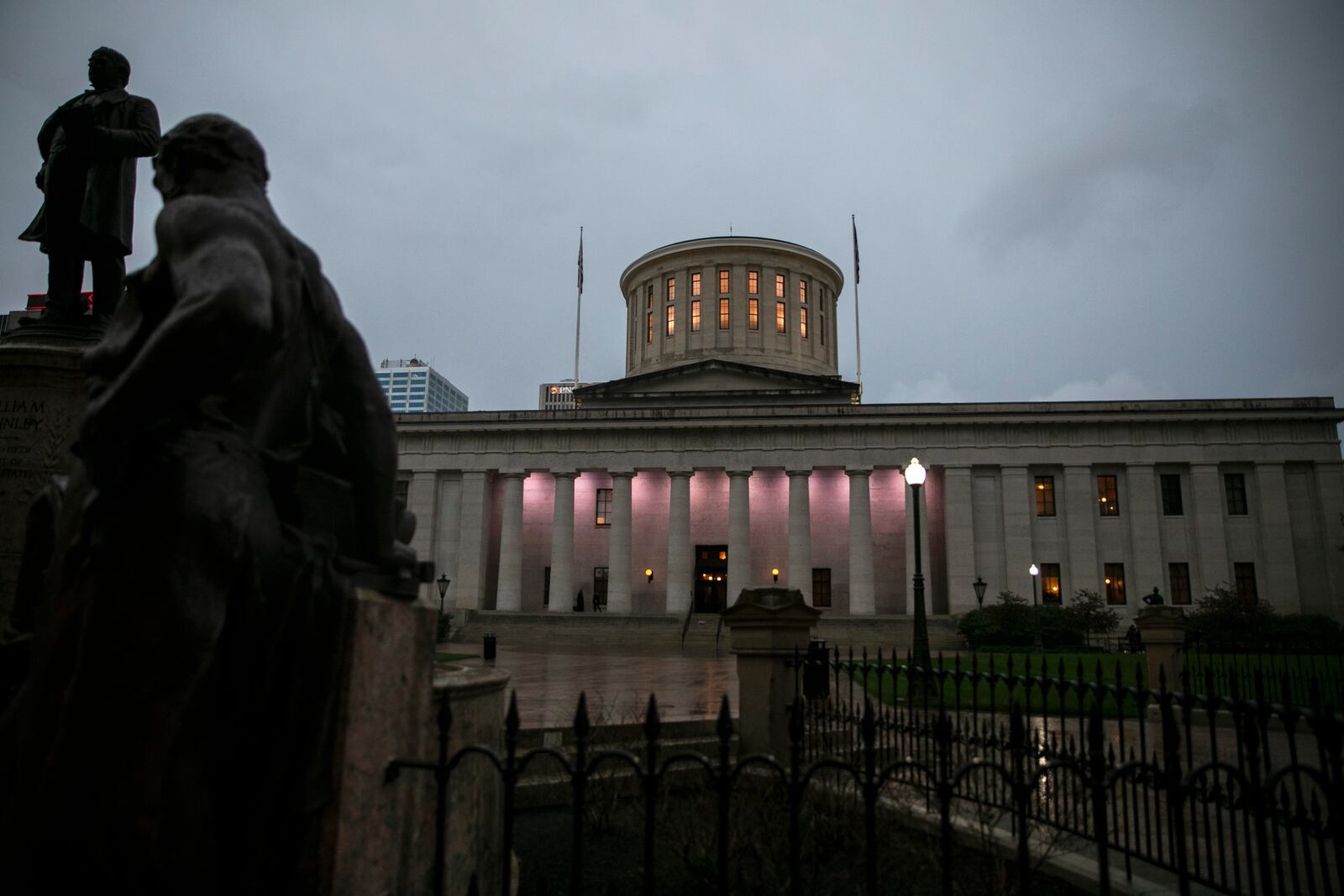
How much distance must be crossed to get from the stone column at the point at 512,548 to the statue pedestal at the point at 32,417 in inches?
1655

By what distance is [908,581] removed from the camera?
1884 inches

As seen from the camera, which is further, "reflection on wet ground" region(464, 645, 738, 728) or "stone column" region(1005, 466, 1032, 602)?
"stone column" region(1005, 466, 1032, 602)

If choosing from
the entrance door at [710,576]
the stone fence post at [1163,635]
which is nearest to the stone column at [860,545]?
the entrance door at [710,576]

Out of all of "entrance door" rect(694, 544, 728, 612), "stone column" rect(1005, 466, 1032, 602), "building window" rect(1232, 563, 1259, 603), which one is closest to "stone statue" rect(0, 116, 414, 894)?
"stone column" rect(1005, 466, 1032, 602)

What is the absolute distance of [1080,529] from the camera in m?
44.8

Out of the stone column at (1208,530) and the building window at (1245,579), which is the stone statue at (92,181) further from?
the building window at (1245,579)

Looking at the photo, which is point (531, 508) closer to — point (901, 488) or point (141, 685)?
point (901, 488)

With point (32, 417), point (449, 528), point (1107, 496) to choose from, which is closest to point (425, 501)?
point (449, 528)

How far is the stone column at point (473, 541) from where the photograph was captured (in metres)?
48.2

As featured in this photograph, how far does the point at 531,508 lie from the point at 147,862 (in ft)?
163

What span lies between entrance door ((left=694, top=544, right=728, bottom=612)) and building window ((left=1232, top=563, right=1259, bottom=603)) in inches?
1033

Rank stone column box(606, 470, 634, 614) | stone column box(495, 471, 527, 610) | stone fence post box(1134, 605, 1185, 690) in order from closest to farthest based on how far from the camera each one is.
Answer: stone fence post box(1134, 605, 1185, 690) < stone column box(606, 470, 634, 614) < stone column box(495, 471, 527, 610)

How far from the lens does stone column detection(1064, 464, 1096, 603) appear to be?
145 feet

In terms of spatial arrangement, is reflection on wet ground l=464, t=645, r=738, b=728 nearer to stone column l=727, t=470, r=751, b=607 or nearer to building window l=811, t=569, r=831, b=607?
stone column l=727, t=470, r=751, b=607
